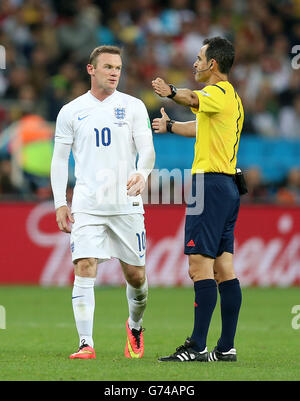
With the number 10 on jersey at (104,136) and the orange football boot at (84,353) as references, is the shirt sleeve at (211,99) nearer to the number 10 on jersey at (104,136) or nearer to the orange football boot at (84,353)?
the number 10 on jersey at (104,136)

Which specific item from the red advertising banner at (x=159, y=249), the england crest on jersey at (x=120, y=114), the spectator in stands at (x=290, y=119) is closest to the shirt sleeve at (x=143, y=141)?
the england crest on jersey at (x=120, y=114)

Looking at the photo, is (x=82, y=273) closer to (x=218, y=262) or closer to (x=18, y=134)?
(x=218, y=262)

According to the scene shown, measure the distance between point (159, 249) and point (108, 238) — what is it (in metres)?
7.27

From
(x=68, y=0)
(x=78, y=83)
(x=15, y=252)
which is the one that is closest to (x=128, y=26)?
(x=68, y=0)

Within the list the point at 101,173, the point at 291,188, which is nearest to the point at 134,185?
the point at 101,173

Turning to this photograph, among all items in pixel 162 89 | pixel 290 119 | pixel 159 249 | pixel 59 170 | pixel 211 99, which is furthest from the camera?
pixel 290 119

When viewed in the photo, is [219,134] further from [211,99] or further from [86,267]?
[86,267]

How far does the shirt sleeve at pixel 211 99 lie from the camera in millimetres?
7219

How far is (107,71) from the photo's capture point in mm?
7789

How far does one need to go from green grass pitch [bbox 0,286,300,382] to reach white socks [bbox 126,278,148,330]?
0.87 ft

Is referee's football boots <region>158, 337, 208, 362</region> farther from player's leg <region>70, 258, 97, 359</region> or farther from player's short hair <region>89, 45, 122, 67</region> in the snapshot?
player's short hair <region>89, 45, 122, 67</region>

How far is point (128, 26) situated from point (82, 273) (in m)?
11.8

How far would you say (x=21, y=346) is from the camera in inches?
334

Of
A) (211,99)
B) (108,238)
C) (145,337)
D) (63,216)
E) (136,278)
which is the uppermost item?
(211,99)
